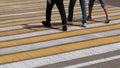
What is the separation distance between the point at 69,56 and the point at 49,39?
151 centimetres

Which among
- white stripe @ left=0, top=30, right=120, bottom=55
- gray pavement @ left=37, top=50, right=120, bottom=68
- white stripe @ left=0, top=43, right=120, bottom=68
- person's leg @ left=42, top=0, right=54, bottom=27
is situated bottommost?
gray pavement @ left=37, top=50, right=120, bottom=68

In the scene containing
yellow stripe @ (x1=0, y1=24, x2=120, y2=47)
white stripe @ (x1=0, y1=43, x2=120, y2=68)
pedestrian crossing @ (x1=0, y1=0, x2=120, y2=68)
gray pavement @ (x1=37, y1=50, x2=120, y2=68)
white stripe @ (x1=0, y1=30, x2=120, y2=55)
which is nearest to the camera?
gray pavement @ (x1=37, y1=50, x2=120, y2=68)

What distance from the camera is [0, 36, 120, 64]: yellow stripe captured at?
739 cm

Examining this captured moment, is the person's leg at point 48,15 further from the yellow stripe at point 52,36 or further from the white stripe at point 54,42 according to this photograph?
the white stripe at point 54,42

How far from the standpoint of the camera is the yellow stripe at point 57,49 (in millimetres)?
7391

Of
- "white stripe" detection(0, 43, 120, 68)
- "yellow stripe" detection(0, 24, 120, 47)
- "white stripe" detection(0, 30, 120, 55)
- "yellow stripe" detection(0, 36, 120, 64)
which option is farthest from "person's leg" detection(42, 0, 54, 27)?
"white stripe" detection(0, 43, 120, 68)

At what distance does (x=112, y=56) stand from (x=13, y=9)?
694 centimetres

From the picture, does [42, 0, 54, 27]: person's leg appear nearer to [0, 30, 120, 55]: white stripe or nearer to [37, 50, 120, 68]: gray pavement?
[0, 30, 120, 55]: white stripe

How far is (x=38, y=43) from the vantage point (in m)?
8.47

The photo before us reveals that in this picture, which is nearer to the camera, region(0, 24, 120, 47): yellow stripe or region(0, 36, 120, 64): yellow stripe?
region(0, 36, 120, 64): yellow stripe

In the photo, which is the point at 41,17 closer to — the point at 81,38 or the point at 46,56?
the point at 81,38

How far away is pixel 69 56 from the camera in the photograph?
24.4 feet

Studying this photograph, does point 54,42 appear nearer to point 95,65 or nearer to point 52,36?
point 52,36

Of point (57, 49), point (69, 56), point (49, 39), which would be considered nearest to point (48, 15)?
point (49, 39)
